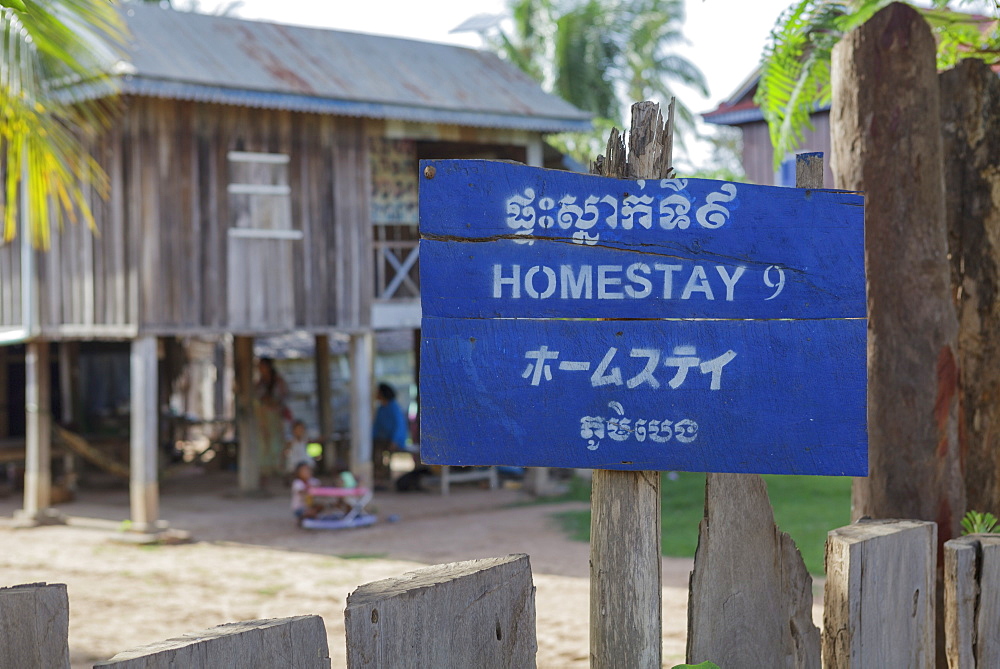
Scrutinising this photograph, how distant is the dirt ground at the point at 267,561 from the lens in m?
7.91

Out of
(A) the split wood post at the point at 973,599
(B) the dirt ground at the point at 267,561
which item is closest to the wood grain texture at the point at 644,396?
(A) the split wood post at the point at 973,599

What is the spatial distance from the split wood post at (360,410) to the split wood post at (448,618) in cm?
1115

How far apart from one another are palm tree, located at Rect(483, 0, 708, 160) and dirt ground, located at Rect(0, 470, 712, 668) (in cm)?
1468

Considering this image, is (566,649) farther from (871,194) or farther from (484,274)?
(484,274)

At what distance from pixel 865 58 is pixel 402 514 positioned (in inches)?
416

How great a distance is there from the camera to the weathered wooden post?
9.05ft

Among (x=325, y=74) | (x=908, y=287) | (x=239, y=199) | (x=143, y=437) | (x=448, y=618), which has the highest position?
(x=325, y=74)

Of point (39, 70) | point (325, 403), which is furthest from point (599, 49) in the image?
point (39, 70)

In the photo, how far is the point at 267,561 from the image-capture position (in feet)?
35.8

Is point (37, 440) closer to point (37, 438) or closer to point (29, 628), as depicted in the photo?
point (37, 438)

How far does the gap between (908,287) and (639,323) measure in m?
1.68

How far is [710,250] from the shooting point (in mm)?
2785

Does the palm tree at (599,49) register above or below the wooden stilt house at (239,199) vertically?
above

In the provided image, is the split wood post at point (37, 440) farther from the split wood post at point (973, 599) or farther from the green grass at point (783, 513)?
the split wood post at point (973, 599)
